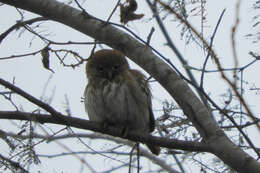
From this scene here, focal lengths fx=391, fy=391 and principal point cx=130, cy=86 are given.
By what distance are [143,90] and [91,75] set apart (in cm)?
66

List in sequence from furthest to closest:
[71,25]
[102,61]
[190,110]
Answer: [102,61] → [71,25] → [190,110]

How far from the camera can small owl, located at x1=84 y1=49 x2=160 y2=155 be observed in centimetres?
403

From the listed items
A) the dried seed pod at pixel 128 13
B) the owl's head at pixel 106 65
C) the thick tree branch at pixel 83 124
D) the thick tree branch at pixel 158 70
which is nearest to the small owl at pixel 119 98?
the owl's head at pixel 106 65

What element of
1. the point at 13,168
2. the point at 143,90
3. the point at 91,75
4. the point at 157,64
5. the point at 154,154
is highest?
the point at 91,75

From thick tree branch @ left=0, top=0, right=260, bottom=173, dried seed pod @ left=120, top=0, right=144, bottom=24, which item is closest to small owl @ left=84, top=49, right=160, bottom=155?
thick tree branch @ left=0, top=0, right=260, bottom=173

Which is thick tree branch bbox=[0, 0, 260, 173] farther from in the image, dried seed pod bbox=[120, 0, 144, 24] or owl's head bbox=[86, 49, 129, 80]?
owl's head bbox=[86, 49, 129, 80]

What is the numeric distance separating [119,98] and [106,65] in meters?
0.70

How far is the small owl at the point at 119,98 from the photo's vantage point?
4.03 meters

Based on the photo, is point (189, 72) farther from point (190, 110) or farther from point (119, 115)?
point (119, 115)

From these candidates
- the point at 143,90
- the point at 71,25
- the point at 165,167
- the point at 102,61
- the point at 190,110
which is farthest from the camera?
the point at 102,61

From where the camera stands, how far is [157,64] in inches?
125

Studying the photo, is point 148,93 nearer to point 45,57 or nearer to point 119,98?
point 119,98

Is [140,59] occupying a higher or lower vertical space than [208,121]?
higher

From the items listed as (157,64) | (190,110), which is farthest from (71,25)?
(190,110)
